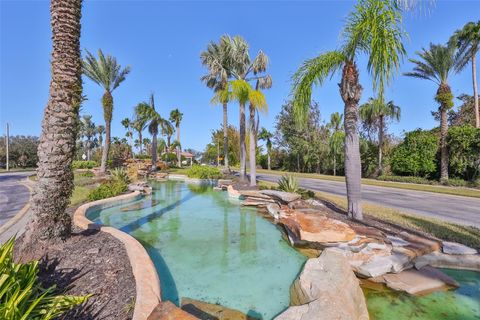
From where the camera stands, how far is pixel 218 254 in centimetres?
532

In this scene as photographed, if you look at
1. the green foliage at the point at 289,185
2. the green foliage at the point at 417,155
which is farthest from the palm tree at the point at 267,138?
the green foliage at the point at 289,185

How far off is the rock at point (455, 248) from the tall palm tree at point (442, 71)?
18496 mm

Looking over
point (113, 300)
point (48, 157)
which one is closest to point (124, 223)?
point (48, 157)

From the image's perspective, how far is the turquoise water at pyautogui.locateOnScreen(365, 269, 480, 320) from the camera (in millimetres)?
3273

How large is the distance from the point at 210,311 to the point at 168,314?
102 centimetres

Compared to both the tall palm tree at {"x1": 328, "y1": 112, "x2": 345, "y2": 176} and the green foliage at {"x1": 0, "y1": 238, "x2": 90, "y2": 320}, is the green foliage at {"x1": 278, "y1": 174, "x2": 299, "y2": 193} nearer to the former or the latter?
the green foliage at {"x1": 0, "y1": 238, "x2": 90, "y2": 320}

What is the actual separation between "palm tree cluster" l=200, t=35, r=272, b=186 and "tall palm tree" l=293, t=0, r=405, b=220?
4.67 meters

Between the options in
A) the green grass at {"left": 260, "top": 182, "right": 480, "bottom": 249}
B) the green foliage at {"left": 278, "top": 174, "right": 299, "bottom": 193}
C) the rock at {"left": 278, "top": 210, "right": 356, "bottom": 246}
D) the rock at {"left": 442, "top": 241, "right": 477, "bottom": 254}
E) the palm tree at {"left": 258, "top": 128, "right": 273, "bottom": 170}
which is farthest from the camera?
the palm tree at {"left": 258, "top": 128, "right": 273, "bottom": 170}

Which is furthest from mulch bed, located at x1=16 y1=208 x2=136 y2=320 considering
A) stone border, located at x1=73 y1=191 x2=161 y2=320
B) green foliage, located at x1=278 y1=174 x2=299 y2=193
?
green foliage, located at x1=278 y1=174 x2=299 y2=193

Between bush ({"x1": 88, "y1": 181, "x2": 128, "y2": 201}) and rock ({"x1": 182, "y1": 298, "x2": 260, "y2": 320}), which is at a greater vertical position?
bush ({"x1": 88, "y1": 181, "x2": 128, "y2": 201})

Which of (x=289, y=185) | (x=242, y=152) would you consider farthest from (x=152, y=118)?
(x=289, y=185)

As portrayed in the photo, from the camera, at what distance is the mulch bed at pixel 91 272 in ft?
9.65

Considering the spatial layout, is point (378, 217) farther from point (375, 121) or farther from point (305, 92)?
point (375, 121)

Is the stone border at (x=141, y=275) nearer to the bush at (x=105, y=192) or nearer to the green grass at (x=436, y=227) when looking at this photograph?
the bush at (x=105, y=192)
